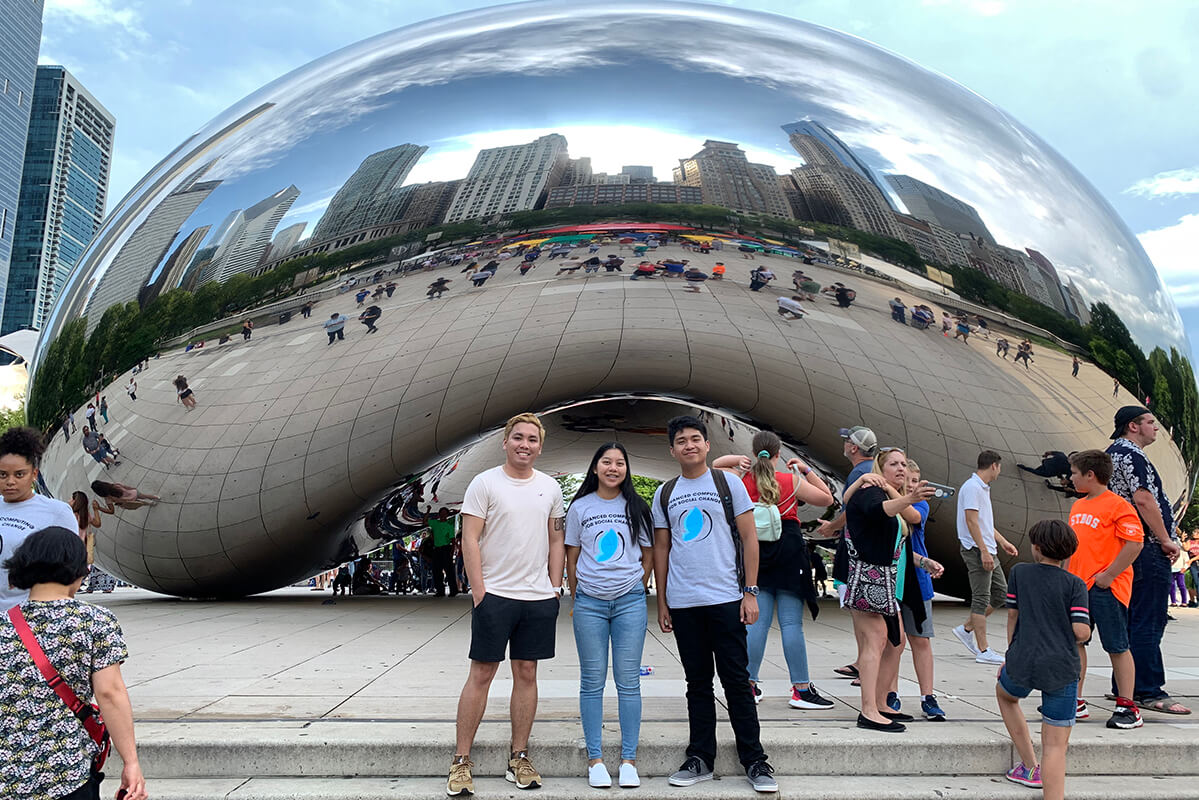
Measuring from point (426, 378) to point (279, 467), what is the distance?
1629 millimetres

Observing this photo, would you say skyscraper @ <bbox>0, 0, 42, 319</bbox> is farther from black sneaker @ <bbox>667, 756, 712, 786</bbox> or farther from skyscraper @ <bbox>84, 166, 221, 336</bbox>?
black sneaker @ <bbox>667, 756, 712, 786</bbox>

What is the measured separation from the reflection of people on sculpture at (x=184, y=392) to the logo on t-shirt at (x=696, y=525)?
508 centimetres

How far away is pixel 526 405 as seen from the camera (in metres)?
7.53

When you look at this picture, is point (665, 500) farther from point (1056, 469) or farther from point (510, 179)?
point (1056, 469)

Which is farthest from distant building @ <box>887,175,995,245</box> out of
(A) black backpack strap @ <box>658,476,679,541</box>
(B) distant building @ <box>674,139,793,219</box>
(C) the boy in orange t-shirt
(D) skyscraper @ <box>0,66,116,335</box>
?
(D) skyscraper @ <box>0,66,116,335</box>

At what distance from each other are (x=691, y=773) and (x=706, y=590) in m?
0.72

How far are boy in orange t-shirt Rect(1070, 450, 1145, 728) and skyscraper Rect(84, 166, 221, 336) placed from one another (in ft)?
22.4

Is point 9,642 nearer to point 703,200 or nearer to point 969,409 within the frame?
point 703,200

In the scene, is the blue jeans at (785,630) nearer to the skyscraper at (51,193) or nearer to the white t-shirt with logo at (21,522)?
the white t-shirt with logo at (21,522)

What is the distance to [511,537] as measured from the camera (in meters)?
3.49

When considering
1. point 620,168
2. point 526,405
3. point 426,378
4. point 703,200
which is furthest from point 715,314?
point 426,378

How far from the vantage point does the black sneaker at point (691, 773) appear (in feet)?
11.0

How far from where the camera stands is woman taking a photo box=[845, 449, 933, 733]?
3953 millimetres

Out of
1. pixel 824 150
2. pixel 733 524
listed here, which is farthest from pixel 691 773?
pixel 824 150
